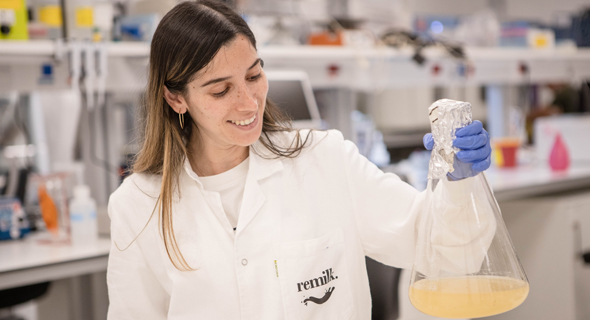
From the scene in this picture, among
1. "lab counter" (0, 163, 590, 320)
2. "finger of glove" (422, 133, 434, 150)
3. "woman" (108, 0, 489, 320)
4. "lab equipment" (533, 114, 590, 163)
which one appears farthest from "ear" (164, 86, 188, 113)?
"lab equipment" (533, 114, 590, 163)

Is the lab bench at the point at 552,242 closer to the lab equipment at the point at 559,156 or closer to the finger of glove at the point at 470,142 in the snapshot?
the lab equipment at the point at 559,156

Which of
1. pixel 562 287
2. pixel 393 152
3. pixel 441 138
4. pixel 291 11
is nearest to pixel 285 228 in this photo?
pixel 441 138

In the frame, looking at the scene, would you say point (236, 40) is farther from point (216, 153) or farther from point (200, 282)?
point (200, 282)

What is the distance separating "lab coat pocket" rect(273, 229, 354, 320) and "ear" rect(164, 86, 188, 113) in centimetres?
36

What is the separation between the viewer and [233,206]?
49.4 inches

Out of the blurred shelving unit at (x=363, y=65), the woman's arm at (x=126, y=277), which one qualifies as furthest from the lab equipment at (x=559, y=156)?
the woman's arm at (x=126, y=277)

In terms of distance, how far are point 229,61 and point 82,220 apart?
1113 mm

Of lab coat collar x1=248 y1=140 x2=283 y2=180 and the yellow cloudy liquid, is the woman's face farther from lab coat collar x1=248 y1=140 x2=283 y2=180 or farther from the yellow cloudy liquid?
the yellow cloudy liquid

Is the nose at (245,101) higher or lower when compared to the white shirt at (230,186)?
higher

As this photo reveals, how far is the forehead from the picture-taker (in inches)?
44.0

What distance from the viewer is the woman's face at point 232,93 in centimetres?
112

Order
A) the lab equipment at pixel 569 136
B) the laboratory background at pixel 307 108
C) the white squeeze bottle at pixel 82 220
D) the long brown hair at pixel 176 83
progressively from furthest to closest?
1. the lab equipment at pixel 569 136
2. the laboratory background at pixel 307 108
3. the white squeeze bottle at pixel 82 220
4. the long brown hair at pixel 176 83

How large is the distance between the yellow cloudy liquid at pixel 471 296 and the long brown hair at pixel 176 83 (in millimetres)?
475

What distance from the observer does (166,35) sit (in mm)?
1132
